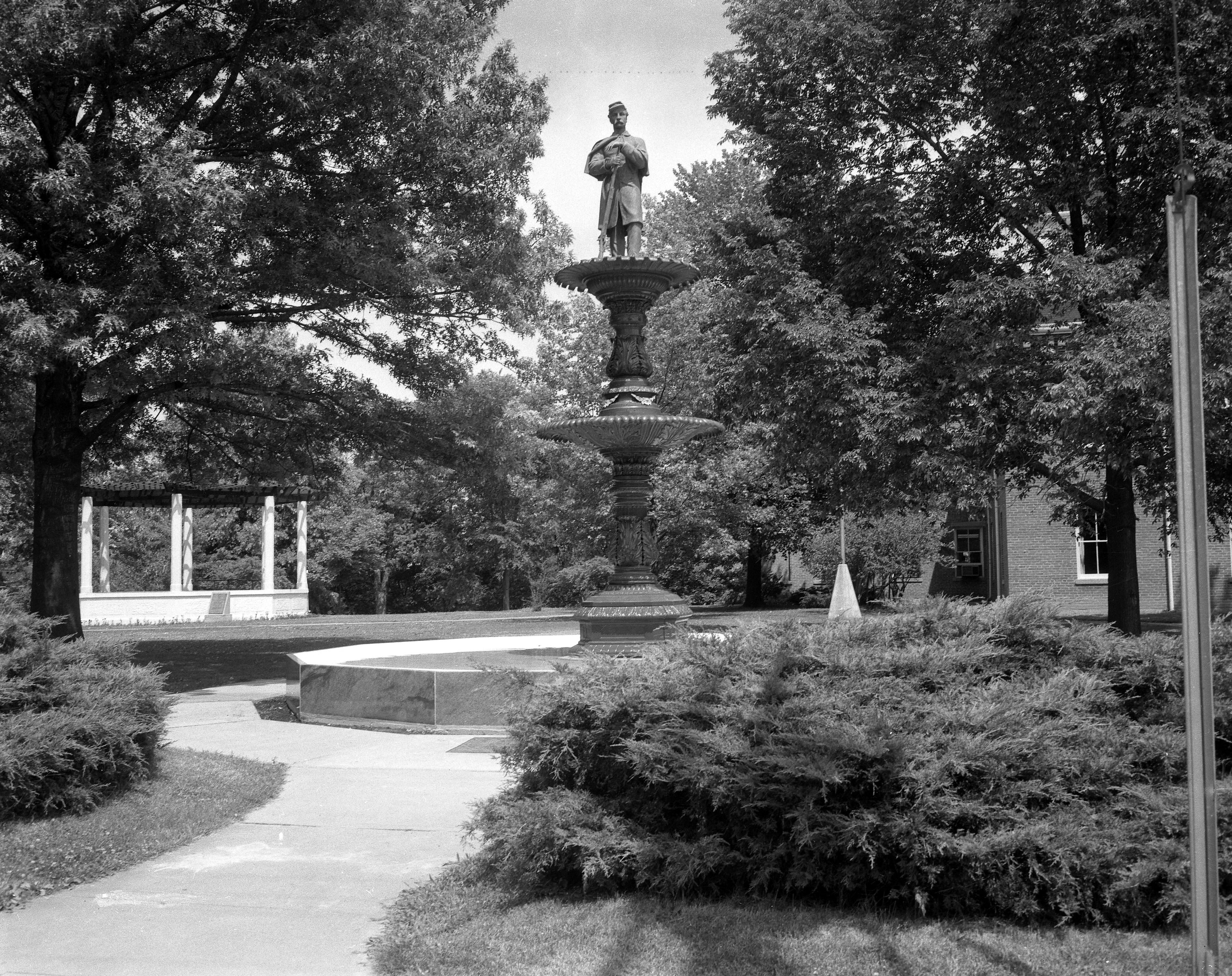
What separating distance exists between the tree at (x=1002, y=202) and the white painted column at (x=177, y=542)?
26.1 metres

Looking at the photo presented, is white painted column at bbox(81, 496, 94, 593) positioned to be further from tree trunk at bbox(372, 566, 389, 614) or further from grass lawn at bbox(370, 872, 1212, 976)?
grass lawn at bbox(370, 872, 1212, 976)

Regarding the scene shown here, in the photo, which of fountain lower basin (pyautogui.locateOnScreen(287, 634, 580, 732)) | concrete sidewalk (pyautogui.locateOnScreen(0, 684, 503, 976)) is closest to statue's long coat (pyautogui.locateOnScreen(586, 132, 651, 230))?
fountain lower basin (pyautogui.locateOnScreen(287, 634, 580, 732))

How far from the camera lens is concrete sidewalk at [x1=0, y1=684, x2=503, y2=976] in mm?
4625

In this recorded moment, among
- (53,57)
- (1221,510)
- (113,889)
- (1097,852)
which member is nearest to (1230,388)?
(1221,510)

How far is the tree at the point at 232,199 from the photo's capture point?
13.4 m

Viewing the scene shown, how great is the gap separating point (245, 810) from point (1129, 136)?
Answer: 13.4 m

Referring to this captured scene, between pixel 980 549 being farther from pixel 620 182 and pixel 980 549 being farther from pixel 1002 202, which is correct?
pixel 620 182

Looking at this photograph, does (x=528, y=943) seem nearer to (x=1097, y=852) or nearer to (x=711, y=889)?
(x=711, y=889)

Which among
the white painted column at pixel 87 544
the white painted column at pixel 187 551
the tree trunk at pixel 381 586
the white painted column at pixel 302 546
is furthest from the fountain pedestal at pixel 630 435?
the tree trunk at pixel 381 586

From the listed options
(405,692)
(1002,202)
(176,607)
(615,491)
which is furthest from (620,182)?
(176,607)

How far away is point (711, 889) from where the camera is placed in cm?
503

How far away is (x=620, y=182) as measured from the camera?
11758 mm

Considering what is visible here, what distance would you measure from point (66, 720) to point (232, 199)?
8.01 m

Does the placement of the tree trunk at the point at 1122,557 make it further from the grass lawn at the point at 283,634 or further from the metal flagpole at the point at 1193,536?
the metal flagpole at the point at 1193,536
